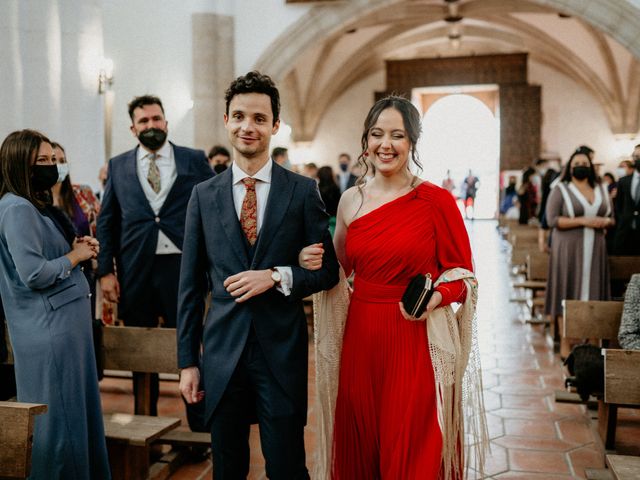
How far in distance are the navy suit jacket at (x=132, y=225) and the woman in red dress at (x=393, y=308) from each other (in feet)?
4.97

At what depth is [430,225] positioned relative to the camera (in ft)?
8.16

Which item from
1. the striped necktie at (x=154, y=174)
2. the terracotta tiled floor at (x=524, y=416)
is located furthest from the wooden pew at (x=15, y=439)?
the striped necktie at (x=154, y=174)

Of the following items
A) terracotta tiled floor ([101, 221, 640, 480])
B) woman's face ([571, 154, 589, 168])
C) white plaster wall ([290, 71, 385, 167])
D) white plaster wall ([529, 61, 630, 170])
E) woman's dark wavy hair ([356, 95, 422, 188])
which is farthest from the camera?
white plaster wall ([290, 71, 385, 167])

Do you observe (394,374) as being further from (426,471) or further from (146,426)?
(146,426)

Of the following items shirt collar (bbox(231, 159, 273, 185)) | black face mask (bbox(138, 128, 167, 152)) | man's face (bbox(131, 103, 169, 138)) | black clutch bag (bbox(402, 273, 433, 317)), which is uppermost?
man's face (bbox(131, 103, 169, 138))

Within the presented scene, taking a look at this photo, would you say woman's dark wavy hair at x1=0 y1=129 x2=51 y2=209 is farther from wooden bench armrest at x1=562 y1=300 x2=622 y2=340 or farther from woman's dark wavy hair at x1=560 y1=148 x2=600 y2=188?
woman's dark wavy hair at x1=560 y1=148 x2=600 y2=188

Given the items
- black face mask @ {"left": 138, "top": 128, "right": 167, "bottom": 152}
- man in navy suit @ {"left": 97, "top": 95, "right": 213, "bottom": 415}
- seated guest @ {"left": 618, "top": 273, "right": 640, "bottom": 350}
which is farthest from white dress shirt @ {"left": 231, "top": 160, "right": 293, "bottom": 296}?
seated guest @ {"left": 618, "top": 273, "right": 640, "bottom": 350}

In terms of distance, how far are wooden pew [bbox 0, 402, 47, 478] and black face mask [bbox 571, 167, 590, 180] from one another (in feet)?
15.5

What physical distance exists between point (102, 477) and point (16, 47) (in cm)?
378

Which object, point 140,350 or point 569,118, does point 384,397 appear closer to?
point 140,350

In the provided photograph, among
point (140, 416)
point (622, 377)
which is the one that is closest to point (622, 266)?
point (622, 377)

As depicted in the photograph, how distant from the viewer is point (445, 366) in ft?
8.11

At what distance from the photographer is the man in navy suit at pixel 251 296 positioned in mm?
2178

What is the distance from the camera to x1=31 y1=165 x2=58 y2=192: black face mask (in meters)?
2.90
